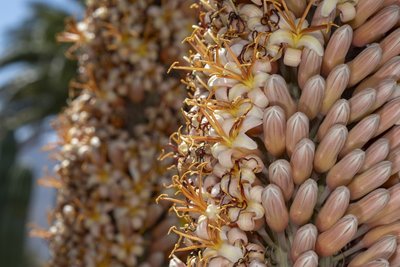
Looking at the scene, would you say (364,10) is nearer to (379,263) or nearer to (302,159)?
(302,159)

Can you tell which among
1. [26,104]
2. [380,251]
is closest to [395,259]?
[380,251]

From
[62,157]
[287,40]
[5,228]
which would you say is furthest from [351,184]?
→ [5,228]

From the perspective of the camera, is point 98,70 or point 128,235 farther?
point 98,70

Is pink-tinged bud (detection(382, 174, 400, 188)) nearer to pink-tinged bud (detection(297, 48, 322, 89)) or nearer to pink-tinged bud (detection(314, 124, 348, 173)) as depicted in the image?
pink-tinged bud (detection(314, 124, 348, 173))

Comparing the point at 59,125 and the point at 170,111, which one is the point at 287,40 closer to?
the point at 170,111

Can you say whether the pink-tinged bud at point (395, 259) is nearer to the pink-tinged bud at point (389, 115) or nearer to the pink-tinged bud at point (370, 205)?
the pink-tinged bud at point (370, 205)

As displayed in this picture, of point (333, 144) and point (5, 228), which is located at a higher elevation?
point (333, 144)

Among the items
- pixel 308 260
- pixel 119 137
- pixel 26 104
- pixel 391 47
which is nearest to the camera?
pixel 308 260
